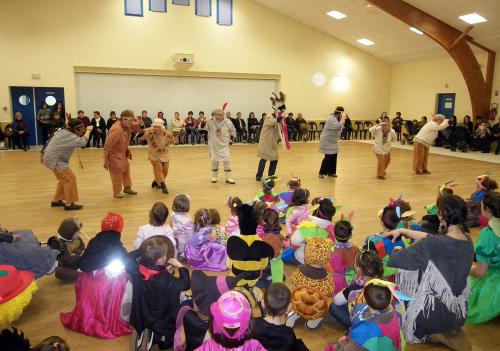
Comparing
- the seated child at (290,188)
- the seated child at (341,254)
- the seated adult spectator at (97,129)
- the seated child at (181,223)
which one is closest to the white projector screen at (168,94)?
the seated adult spectator at (97,129)

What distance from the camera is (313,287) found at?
2.49 metres

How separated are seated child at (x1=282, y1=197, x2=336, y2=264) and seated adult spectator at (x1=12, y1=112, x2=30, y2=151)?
1071cm

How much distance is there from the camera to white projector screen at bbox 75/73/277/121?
12906 mm

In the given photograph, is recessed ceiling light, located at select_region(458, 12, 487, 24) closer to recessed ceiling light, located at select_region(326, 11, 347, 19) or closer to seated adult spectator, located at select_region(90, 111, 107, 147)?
recessed ceiling light, located at select_region(326, 11, 347, 19)

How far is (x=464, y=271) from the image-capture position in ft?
7.66

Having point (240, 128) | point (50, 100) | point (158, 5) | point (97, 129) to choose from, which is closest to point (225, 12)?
point (158, 5)

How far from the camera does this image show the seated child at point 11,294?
2367 mm

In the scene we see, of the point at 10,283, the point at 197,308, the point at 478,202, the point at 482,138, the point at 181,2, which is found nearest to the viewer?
the point at 197,308

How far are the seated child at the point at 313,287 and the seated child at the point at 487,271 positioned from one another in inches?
38.2

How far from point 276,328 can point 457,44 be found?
12380mm

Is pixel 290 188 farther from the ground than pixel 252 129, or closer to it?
closer to it

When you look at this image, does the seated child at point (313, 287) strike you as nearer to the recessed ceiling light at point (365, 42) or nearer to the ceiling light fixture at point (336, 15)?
the ceiling light fixture at point (336, 15)

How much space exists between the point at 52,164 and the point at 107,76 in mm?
8795

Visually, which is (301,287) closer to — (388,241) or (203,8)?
(388,241)
